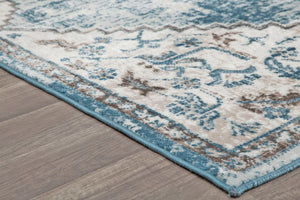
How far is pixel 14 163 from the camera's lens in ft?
3.75

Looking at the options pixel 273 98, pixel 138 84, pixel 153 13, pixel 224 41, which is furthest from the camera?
pixel 153 13

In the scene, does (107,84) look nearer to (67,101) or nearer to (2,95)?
(67,101)

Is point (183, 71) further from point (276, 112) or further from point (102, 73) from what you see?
point (276, 112)

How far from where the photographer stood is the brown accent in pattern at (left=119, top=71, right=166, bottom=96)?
147 cm

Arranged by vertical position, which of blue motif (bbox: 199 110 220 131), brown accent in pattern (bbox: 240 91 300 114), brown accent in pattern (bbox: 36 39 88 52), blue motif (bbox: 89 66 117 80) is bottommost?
brown accent in pattern (bbox: 36 39 88 52)

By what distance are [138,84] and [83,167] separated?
476 millimetres

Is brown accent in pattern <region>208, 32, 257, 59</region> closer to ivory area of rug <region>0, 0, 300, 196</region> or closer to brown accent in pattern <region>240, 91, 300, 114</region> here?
ivory area of rug <region>0, 0, 300, 196</region>

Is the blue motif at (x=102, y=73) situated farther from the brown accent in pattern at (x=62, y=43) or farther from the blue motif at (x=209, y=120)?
the blue motif at (x=209, y=120)

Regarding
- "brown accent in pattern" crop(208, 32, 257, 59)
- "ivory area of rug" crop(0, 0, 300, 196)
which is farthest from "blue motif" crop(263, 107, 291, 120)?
"brown accent in pattern" crop(208, 32, 257, 59)

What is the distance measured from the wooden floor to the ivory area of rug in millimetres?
29

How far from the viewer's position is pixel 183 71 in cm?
161

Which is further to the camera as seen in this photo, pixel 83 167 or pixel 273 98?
pixel 273 98

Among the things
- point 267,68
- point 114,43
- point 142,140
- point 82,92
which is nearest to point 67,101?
point 82,92

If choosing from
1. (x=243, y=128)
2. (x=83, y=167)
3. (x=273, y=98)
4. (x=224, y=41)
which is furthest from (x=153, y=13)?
(x=83, y=167)
